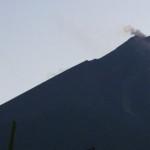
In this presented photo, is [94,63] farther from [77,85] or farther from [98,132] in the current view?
[98,132]

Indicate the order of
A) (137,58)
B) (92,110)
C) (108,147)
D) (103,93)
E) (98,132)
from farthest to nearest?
(137,58)
(103,93)
(92,110)
(98,132)
(108,147)

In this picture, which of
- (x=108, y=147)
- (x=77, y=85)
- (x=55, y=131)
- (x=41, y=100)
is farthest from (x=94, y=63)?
(x=108, y=147)

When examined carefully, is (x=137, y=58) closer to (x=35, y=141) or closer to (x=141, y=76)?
(x=141, y=76)

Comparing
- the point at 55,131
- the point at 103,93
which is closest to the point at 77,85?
the point at 103,93

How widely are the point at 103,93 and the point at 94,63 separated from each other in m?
15.4

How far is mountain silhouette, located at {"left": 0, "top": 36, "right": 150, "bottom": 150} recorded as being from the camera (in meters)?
107

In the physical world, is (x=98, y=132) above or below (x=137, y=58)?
below

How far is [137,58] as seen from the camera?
442 feet

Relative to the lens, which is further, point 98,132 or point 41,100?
point 41,100

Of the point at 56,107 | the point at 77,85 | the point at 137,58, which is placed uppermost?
the point at 137,58

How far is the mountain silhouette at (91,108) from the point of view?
351 feet

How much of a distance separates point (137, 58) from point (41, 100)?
30.5 m

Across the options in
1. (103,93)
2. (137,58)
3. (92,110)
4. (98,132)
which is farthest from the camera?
(137,58)

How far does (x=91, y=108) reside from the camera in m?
117
